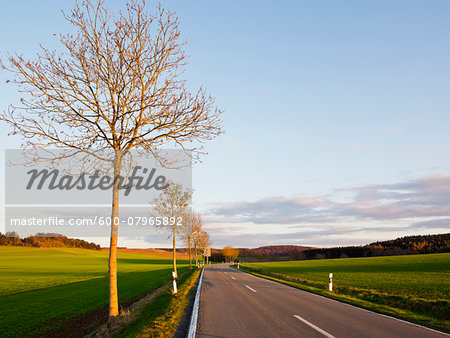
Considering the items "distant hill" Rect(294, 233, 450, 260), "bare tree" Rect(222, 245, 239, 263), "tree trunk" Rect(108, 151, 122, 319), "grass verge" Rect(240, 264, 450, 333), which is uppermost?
"tree trunk" Rect(108, 151, 122, 319)

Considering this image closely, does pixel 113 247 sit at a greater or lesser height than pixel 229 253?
greater

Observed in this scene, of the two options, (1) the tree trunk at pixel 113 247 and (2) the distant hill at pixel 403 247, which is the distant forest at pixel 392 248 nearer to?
(2) the distant hill at pixel 403 247

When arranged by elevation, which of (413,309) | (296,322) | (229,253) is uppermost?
(296,322)

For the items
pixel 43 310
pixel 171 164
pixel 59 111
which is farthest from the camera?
pixel 43 310

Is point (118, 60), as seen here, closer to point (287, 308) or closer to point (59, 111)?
point (59, 111)

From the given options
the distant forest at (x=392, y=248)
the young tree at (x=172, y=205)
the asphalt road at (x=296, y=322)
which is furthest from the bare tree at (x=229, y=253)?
the asphalt road at (x=296, y=322)

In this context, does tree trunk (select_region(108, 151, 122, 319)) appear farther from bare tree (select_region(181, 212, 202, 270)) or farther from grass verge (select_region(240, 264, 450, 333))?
bare tree (select_region(181, 212, 202, 270))

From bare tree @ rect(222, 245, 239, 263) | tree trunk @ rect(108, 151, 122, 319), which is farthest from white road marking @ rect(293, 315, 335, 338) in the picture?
bare tree @ rect(222, 245, 239, 263)

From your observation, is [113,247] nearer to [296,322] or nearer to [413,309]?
[296,322]

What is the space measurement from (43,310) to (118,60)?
15980 mm

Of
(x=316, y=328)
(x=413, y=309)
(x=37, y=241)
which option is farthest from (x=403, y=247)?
(x=37, y=241)

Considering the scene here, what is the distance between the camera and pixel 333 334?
7148mm

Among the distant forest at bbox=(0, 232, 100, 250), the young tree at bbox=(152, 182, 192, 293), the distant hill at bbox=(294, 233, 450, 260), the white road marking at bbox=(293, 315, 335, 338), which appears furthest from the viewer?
the distant forest at bbox=(0, 232, 100, 250)

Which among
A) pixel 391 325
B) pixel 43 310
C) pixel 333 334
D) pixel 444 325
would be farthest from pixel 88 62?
pixel 43 310
